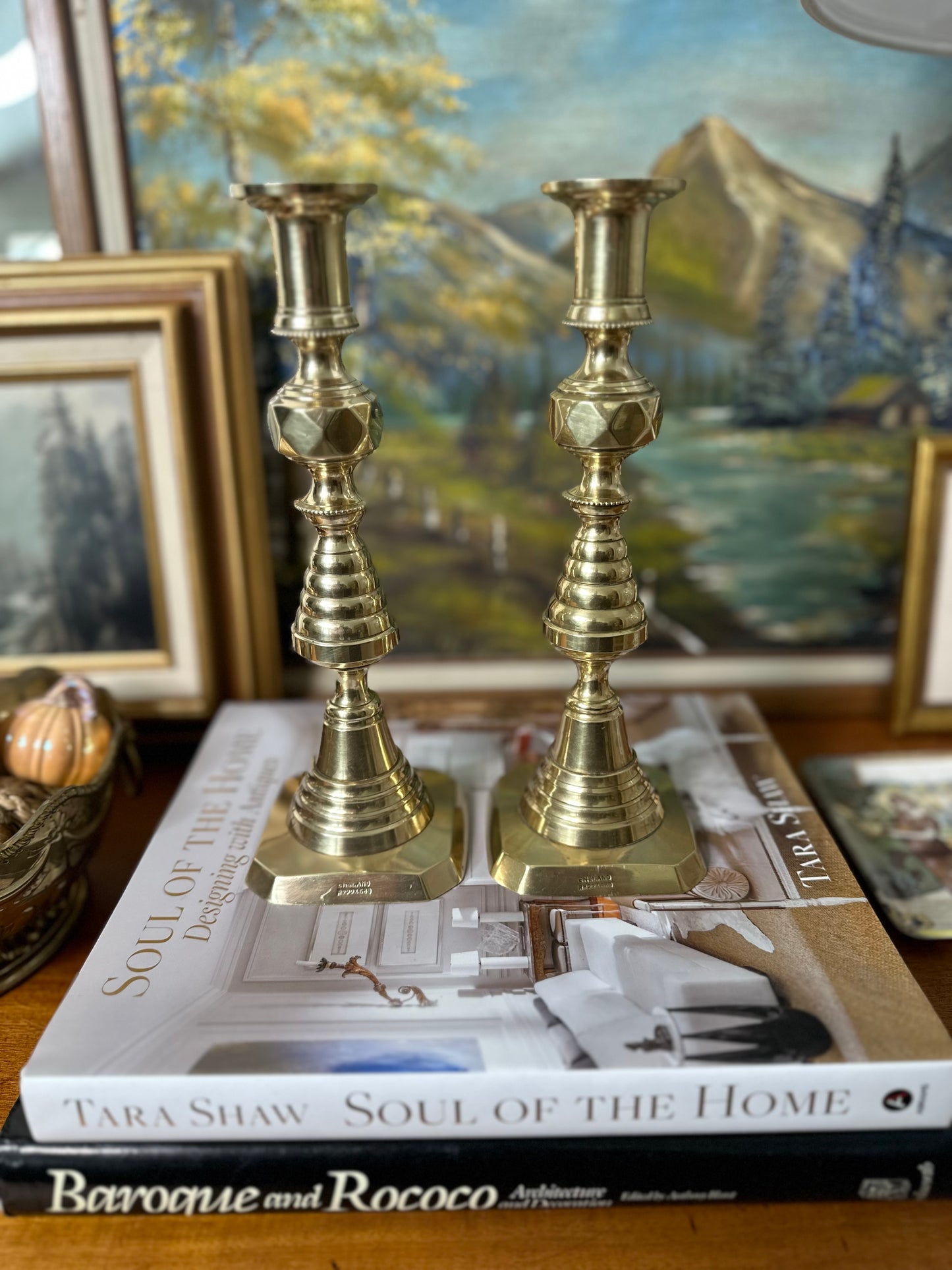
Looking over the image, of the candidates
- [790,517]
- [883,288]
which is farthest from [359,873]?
[883,288]

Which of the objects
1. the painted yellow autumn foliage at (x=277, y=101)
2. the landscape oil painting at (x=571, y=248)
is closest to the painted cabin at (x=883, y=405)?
the landscape oil painting at (x=571, y=248)

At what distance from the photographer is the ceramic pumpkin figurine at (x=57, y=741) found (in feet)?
2.04

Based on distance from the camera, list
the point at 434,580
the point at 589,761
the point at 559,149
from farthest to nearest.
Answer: the point at 434,580
the point at 559,149
the point at 589,761

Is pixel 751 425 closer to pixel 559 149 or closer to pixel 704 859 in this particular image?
pixel 559 149

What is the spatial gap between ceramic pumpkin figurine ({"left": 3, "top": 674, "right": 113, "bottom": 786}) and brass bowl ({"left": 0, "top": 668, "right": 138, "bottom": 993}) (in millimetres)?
13

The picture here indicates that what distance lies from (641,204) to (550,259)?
265mm

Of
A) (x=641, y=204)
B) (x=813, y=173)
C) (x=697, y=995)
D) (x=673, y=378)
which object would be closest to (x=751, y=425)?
(x=673, y=378)

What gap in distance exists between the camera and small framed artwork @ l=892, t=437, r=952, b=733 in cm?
72

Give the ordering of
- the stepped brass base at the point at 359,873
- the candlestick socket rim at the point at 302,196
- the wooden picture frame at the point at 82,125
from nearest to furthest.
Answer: the candlestick socket rim at the point at 302,196 → the stepped brass base at the point at 359,873 → the wooden picture frame at the point at 82,125

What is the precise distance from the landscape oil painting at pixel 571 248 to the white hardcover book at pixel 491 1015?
28 centimetres

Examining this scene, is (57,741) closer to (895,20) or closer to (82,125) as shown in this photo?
(82,125)

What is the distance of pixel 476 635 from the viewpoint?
2.67 feet

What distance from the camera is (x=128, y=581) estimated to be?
2.48ft

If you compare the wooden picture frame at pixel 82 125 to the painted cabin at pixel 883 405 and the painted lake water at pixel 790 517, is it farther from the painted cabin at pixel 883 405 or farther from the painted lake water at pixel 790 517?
the painted cabin at pixel 883 405
